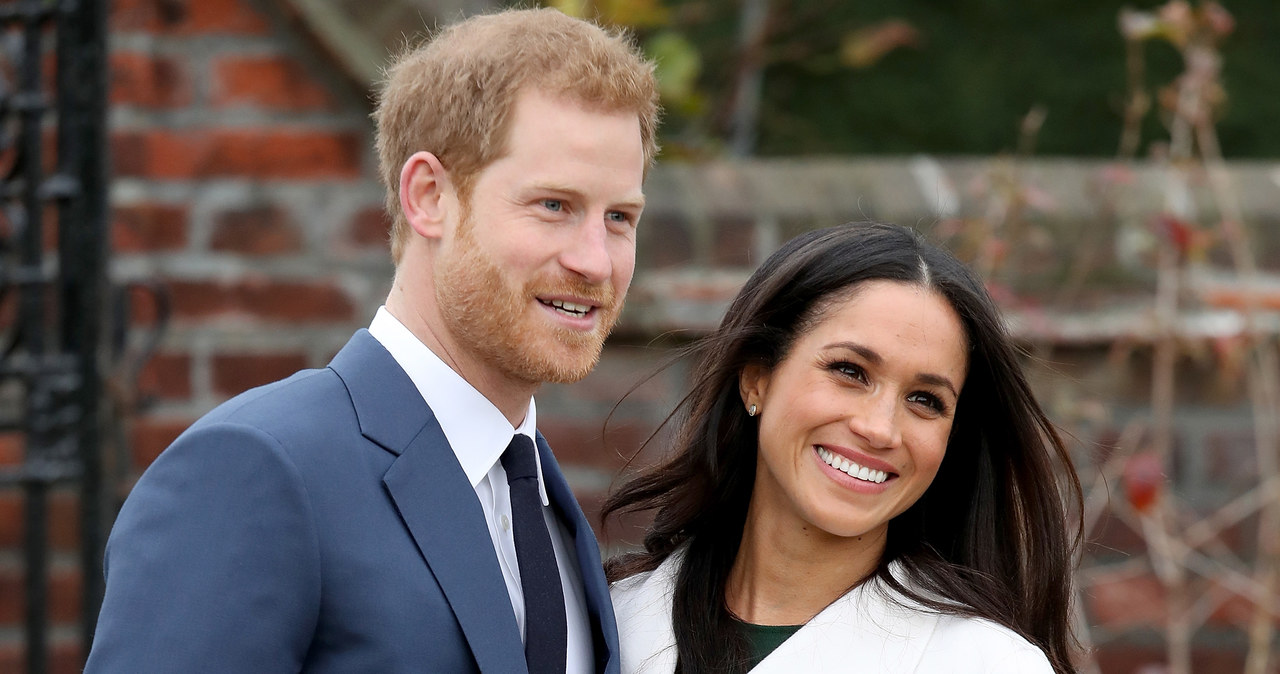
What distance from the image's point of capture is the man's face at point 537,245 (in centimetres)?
206

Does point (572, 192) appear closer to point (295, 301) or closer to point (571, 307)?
point (571, 307)

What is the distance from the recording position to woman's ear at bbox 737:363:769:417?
2568 millimetres

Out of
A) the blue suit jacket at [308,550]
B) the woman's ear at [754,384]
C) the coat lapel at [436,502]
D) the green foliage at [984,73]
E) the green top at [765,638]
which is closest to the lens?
the blue suit jacket at [308,550]

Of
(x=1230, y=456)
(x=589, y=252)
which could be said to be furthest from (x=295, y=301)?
(x=1230, y=456)

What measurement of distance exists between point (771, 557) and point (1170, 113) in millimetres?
2304

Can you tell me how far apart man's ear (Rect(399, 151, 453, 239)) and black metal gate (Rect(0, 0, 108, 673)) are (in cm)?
110

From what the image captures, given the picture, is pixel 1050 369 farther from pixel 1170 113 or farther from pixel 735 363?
pixel 1170 113

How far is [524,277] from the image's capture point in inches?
81.4

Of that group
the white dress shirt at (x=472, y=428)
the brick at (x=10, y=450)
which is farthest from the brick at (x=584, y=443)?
the white dress shirt at (x=472, y=428)

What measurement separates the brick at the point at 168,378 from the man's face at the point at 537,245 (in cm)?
144

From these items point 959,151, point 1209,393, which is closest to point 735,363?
point 1209,393

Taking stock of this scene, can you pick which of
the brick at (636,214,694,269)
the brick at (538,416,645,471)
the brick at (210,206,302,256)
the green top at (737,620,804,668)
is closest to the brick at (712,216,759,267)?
the brick at (636,214,694,269)

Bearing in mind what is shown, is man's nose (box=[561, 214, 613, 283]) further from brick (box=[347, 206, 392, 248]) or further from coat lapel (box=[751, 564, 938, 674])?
brick (box=[347, 206, 392, 248])

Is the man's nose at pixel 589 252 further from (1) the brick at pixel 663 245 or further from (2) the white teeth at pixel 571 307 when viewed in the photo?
(1) the brick at pixel 663 245
